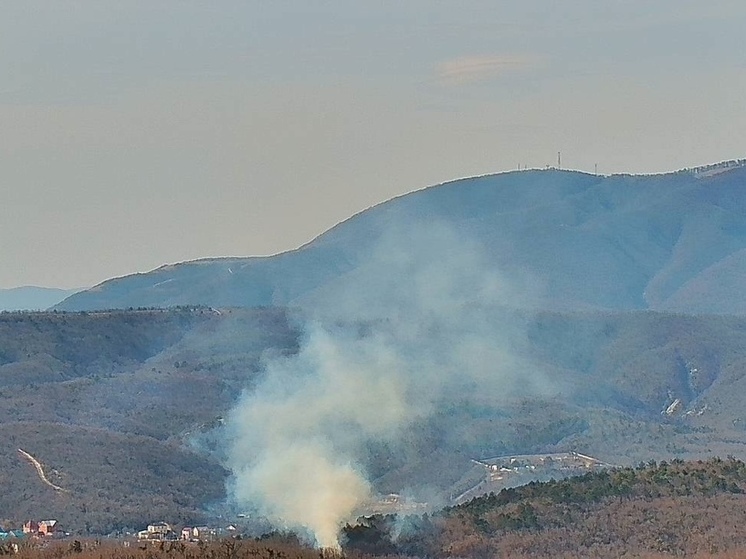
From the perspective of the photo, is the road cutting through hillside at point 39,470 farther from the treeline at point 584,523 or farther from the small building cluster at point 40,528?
the treeline at point 584,523

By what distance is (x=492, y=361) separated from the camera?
188 metres

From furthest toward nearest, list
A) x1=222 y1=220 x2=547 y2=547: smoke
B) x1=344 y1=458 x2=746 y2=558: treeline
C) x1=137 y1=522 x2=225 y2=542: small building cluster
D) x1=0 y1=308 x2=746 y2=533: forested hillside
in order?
1. x1=0 y1=308 x2=746 y2=533: forested hillside
2. x1=222 y1=220 x2=547 y2=547: smoke
3. x1=137 y1=522 x2=225 y2=542: small building cluster
4. x1=344 y1=458 x2=746 y2=558: treeline

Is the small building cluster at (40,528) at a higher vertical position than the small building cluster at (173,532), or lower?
higher

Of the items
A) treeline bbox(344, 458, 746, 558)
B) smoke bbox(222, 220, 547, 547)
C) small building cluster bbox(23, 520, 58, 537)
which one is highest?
smoke bbox(222, 220, 547, 547)

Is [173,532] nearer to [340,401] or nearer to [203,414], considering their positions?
[340,401]

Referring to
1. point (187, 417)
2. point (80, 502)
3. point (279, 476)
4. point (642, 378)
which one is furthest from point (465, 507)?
point (642, 378)

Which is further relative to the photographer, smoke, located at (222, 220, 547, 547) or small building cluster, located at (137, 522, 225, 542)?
smoke, located at (222, 220, 547, 547)

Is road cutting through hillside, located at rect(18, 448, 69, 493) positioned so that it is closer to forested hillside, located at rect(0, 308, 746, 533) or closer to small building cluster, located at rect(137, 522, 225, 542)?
A: forested hillside, located at rect(0, 308, 746, 533)

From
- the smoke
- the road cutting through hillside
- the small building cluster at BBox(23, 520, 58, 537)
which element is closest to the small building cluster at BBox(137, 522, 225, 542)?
the smoke

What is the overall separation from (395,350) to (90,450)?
59.6 metres

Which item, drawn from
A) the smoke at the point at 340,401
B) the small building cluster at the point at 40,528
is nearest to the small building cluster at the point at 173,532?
the smoke at the point at 340,401

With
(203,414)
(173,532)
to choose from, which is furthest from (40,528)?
(203,414)

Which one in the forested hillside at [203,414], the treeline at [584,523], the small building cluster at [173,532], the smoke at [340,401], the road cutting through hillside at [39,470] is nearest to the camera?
the treeline at [584,523]

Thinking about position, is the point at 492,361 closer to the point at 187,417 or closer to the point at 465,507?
the point at 187,417
